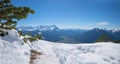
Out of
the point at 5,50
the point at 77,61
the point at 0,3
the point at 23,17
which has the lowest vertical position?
the point at 77,61

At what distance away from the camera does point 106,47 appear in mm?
22172

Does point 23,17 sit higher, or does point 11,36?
point 23,17

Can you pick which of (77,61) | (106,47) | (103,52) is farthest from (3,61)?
(106,47)

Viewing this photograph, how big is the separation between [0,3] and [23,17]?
227 cm

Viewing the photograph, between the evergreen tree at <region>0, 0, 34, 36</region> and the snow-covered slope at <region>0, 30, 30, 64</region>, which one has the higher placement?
the evergreen tree at <region>0, 0, 34, 36</region>

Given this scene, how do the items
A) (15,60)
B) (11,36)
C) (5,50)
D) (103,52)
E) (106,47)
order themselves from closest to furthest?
(15,60)
(5,50)
(11,36)
(103,52)
(106,47)

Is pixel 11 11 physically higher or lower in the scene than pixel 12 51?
higher

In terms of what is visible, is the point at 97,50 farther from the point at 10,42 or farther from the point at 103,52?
the point at 10,42

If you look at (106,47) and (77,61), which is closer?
(77,61)

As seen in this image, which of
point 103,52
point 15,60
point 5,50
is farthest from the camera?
point 103,52

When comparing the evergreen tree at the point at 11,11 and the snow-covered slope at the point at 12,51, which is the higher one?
the evergreen tree at the point at 11,11

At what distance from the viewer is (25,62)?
1573 centimetres

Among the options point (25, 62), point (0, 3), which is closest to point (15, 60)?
point (25, 62)

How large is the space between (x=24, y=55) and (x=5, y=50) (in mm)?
2024
